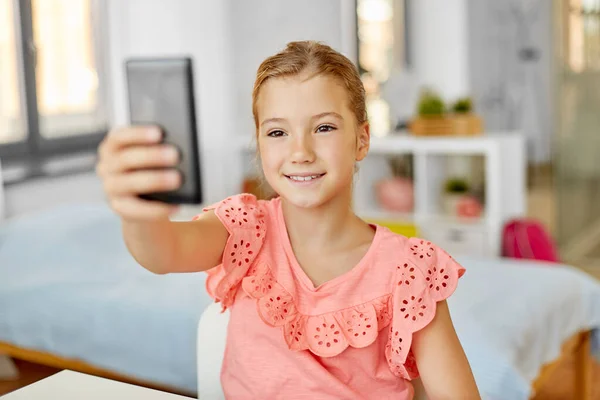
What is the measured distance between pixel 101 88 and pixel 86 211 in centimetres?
74

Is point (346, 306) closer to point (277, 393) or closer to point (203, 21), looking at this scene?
point (277, 393)

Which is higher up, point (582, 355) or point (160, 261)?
point (160, 261)

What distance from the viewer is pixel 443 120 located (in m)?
3.56

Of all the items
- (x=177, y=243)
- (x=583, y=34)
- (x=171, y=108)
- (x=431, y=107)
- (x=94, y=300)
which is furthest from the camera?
(x=583, y=34)

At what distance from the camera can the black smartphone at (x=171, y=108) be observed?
0.66 m

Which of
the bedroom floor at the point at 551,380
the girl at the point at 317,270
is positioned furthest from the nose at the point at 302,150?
the bedroom floor at the point at 551,380

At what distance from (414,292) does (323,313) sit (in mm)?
119

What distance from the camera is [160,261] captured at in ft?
2.90

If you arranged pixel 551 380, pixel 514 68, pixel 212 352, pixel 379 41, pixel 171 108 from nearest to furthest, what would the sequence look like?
pixel 171 108, pixel 212 352, pixel 551 380, pixel 379 41, pixel 514 68

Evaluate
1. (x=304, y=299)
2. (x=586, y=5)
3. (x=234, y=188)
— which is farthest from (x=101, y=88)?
(x=304, y=299)

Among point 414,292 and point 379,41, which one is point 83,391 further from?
point 379,41

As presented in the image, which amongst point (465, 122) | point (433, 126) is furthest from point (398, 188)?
point (465, 122)

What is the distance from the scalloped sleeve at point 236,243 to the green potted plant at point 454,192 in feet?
8.28

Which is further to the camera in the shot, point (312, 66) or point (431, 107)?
point (431, 107)
